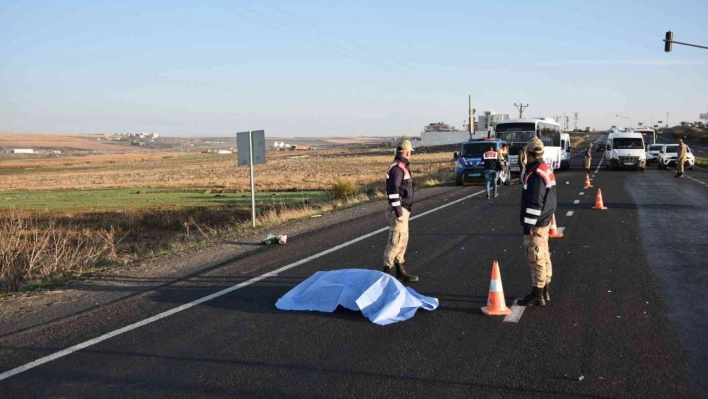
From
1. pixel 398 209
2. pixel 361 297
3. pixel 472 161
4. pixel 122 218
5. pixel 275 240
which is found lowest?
pixel 122 218

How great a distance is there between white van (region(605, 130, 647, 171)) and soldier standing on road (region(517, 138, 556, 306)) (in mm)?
34821

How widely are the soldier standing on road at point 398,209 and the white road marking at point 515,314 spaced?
176cm

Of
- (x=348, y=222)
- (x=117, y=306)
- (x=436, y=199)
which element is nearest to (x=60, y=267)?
(x=117, y=306)

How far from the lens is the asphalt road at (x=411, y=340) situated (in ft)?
17.0

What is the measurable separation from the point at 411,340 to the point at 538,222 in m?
2.29

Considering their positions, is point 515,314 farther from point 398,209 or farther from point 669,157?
point 669,157

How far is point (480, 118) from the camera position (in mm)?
81500

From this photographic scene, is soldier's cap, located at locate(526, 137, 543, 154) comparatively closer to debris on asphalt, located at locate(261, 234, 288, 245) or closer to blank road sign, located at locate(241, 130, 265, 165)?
debris on asphalt, located at locate(261, 234, 288, 245)

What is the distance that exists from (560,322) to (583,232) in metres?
7.41

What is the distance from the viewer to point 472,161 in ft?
96.6

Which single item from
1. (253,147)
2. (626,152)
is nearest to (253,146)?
(253,147)

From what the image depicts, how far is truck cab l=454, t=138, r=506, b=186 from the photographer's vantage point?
96.6 ft

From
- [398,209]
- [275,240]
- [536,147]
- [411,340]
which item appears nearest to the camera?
[411,340]

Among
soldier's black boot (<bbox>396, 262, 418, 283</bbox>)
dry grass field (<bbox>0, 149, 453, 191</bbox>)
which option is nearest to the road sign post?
soldier's black boot (<bbox>396, 262, 418, 283</bbox>)
